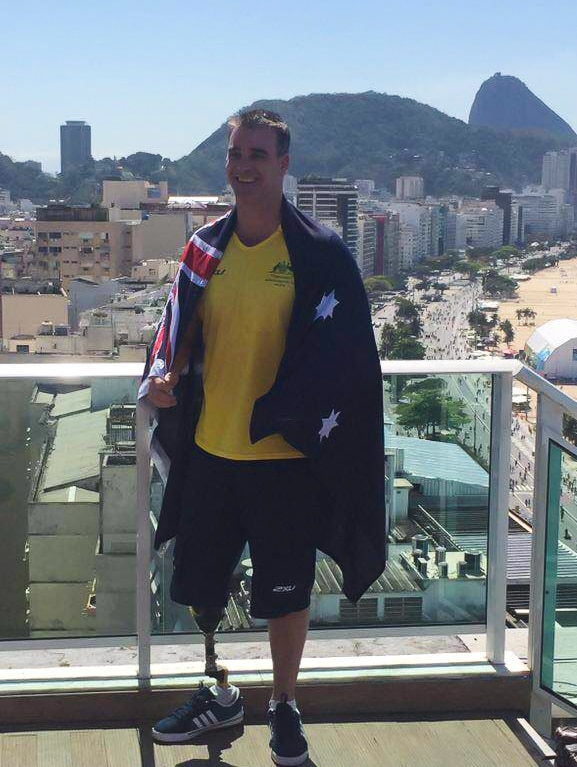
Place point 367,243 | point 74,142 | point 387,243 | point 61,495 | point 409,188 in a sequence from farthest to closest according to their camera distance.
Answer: point 74,142, point 409,188, point 387,243, point 367,243, point 61,495

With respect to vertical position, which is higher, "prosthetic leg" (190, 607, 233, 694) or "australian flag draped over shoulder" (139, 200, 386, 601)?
"australian flag draped over shoulder" (139, 200, 386, 601)

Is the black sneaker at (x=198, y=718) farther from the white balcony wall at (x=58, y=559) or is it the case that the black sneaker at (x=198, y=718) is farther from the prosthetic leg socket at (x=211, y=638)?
the white balcony wall at (x=58, y=559)

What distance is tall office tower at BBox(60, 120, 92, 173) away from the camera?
14375cm

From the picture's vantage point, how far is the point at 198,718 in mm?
1588

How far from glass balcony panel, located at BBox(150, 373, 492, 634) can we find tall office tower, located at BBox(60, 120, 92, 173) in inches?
5740

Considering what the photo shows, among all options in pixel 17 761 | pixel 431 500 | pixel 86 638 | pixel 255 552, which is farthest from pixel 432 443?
pixel 17 761

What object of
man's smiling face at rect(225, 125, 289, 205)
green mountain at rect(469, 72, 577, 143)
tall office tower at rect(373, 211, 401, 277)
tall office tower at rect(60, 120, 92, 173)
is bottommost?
tall office tower at rect(373, 211, 401, 277)

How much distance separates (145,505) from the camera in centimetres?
170

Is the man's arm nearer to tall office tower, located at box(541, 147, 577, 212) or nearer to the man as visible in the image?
the man

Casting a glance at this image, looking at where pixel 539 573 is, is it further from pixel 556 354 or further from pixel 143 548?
pixel 556 354

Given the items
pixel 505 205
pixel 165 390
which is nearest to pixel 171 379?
pixel 165 390

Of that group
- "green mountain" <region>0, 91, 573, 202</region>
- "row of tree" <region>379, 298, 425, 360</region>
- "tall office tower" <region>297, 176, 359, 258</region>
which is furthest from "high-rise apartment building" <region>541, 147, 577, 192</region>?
"row of tree" <region>379, 298, 425, 360</region>

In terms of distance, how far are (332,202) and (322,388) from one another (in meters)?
65.6

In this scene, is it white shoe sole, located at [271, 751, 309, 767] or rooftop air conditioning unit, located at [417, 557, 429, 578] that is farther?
rooftop air conditioning unit, located at [417, 557, 429, 578]
